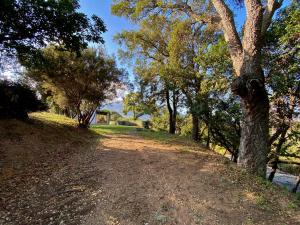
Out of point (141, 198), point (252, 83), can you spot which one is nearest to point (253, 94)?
point (252, 83)

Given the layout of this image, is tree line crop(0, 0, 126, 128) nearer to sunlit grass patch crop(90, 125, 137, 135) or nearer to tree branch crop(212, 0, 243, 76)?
sunlit grass patch crop(90, 125, 137, 135)

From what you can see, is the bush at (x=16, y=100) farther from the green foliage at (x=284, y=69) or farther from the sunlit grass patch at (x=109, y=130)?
the green foliage at (x=284, y=69)

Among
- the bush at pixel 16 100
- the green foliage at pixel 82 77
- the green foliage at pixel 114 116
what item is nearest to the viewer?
the bush at pixel 16 100

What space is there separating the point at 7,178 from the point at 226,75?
321 inches

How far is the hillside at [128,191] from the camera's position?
370 centimetres

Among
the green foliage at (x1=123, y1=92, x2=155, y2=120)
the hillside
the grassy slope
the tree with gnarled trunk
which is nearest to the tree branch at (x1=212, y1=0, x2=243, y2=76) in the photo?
the tree with gnarled trunk

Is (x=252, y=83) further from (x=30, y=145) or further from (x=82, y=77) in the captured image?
(x=82, y=77)

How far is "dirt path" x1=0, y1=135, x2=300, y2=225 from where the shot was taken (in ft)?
11.9

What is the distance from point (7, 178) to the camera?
15.8 ft

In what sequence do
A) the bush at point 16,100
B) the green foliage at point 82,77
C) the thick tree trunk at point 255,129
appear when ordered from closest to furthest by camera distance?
the thick tree trunk at point 255,129 < the bush at point 16,100 < the green foliage at point 82,77

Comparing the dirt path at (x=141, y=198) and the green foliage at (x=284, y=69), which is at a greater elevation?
the green foliage at (x=284, y=69)

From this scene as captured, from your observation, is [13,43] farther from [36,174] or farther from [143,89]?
[143,89]

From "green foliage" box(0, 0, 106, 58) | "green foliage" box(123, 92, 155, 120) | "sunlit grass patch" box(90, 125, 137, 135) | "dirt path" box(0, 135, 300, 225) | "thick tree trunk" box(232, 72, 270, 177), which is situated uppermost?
"green foliage" box(0, 0, 106, 58)

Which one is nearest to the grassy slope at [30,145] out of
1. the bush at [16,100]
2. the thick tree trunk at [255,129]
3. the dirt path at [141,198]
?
the bush at [16,100]
